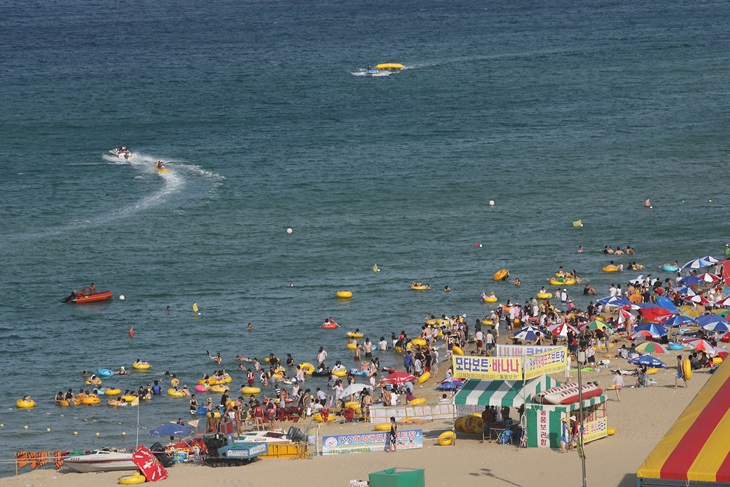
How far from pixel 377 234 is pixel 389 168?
54.4ft

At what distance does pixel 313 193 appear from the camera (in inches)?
3418

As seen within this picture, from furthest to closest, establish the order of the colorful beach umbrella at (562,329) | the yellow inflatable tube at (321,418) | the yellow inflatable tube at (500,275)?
1. the yellow inflatable tube at (500,275)
2. the colorful beach umbrella at (562,329)
3. the yellow inflatable tube at (321,418)

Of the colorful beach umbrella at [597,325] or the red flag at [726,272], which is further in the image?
the red flag at [726,272]

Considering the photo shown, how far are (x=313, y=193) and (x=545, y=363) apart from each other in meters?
48.6

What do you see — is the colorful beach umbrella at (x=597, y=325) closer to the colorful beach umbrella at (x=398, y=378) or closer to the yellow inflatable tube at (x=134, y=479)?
the colorful beach umbrella at (x=398, y=378)

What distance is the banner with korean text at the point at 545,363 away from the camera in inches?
1537

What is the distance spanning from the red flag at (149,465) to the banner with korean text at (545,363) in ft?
38.1

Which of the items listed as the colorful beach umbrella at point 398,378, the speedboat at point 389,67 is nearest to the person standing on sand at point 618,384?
the colorful beach umbrella at point 398,378

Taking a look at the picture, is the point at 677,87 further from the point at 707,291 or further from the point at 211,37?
the point at 211,37

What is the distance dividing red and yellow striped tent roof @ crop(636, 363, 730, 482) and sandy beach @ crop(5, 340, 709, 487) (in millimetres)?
4324

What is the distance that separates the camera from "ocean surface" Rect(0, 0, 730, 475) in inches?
2395

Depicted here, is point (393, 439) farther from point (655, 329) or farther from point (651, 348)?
Result: point (655, 329)

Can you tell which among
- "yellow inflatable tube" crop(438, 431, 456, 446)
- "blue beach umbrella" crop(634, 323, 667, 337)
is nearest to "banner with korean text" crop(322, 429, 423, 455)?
"yellow inflatable tube" crop(438, 431, 456, 446)

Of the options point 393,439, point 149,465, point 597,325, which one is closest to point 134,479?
point 149,465
